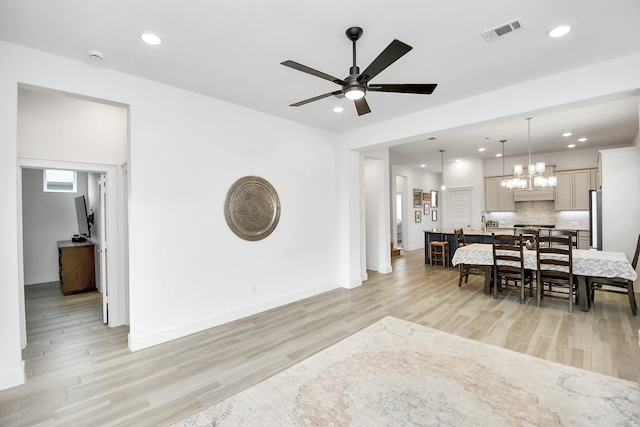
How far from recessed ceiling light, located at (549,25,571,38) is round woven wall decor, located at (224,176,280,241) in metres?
3.47

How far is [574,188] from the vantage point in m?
7.66

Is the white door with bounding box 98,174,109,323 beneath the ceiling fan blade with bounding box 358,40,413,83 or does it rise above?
beneath

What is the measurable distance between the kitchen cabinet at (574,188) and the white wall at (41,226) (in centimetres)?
1178

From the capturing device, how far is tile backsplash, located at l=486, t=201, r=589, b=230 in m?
7.84

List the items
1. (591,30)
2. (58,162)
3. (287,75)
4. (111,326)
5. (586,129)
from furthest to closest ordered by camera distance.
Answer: (586,129) → (111,326) → (58,162) → (287,75) → (591,30)

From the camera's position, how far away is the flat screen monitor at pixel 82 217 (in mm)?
5832

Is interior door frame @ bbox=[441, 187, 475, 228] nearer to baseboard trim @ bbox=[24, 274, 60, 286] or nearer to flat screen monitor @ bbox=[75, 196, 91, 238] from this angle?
flat screen monitor @ bbox=[75, 196, 91, 238]

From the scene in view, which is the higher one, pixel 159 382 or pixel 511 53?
pixel 511 53

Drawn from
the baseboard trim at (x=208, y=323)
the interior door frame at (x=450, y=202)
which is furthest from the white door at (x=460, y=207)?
the baseboard trim at (x=208, y=323)

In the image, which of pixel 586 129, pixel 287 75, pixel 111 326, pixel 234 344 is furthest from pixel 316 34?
pixel 586 129

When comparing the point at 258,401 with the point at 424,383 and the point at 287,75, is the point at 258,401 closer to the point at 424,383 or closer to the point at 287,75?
the point at 424,383

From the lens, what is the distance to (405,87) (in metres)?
2.34

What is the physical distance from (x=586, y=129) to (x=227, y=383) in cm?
759

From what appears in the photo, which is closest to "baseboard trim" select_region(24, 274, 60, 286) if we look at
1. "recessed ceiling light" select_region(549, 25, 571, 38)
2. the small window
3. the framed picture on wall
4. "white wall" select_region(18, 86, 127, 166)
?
the small window
